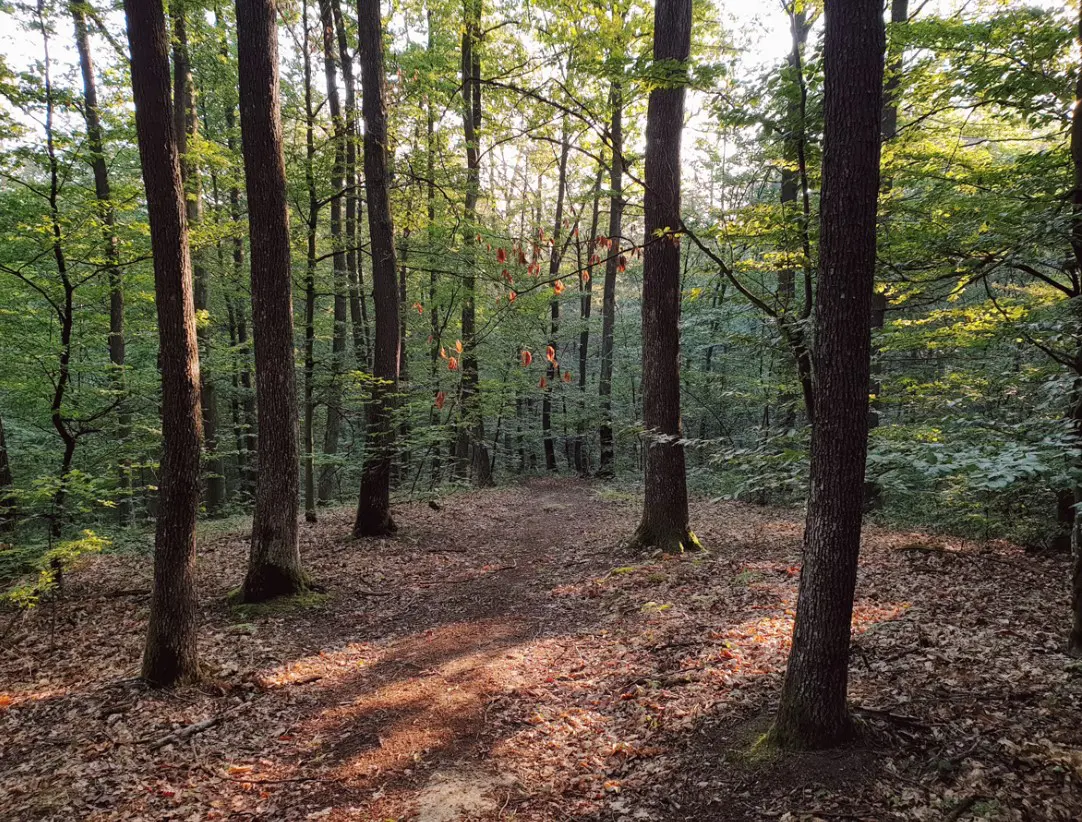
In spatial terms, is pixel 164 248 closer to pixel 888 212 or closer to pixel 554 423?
pixel 888 212

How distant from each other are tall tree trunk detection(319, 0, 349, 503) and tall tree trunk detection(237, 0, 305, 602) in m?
2.96

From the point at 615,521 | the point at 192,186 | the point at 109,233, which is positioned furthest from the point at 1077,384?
the point at 192,186

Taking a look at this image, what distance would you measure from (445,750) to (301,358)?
9032mm

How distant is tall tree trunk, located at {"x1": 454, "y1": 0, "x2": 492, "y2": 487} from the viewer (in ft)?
42.2

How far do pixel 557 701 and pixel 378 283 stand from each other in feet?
26.8

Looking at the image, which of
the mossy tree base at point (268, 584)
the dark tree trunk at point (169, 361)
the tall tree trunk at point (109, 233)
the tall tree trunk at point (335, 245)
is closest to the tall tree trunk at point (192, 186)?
the tall tree trunk at point (109, 233)

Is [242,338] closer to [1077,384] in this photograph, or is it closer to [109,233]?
[109,233]

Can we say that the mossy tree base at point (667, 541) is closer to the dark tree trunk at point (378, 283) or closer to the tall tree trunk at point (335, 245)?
the dark tree trunk at point (378, 283)

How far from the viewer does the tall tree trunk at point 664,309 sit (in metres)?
8.02

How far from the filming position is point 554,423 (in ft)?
79.2

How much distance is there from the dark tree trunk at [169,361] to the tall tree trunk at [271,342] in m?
2.25

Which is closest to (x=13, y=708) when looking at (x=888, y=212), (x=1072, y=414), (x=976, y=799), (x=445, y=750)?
(x=445, y=750)

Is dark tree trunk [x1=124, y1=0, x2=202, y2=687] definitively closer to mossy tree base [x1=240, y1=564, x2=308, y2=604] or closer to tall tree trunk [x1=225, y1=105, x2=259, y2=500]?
mossy tree base [x1=240, y1=564, x2=308, y2=604]

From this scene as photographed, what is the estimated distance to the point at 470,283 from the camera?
1509cm
